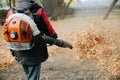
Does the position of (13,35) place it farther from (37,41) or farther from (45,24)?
(45,24)

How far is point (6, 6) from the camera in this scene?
2198 cm

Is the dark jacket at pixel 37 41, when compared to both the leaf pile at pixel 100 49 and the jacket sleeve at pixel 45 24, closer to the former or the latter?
the jacket sleeve at pixel 45 24

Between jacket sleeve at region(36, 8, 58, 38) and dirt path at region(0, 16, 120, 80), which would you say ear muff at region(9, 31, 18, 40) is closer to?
jacket sleeve at region(36, 8, 58, 38)

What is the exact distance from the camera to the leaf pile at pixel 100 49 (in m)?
7.46

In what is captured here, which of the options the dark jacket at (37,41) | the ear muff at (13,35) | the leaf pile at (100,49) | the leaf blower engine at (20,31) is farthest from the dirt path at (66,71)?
the ear muff at (13,35)

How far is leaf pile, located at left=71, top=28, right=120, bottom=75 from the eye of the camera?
746 centimetres

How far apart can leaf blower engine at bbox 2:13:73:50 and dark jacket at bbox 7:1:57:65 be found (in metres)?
0.14

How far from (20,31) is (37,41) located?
1.00 feet

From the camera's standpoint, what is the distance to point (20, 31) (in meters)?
4.14

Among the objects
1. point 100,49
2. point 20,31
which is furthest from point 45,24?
point 100,49

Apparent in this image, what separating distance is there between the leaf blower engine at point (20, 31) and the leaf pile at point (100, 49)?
310 centimetres

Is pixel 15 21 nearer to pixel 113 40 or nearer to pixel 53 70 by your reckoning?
pixel 53 70

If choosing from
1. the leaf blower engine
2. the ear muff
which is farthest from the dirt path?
the ear muff

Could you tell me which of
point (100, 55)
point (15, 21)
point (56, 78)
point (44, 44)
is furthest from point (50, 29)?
point (100, 55)
